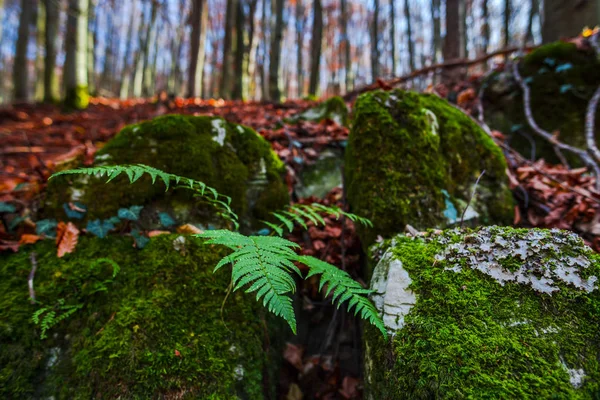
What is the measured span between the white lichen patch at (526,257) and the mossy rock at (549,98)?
96.4 inches

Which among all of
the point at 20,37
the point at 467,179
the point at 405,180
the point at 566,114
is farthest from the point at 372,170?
the point at 20,37

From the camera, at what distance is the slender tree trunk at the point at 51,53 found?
346 inches

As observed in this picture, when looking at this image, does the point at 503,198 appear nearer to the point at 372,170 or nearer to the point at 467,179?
the point at 467,179

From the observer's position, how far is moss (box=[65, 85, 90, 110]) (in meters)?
8.03

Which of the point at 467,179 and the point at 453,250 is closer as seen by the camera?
the point at 453,250

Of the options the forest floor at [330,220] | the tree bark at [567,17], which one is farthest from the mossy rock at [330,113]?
the tree bark at [567,17]

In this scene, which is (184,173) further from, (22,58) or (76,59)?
(22,58)

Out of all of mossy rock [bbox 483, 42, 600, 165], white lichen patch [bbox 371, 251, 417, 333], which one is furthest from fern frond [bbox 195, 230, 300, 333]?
mossy rock [bbox 483, 42, 600, 165]

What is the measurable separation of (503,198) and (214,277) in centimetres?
225

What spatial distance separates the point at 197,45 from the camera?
9.36m

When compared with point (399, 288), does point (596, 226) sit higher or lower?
higher

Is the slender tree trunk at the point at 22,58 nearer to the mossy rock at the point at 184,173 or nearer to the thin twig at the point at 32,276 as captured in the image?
the mossy rock at the point at 184,173

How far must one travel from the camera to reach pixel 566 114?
346 cm

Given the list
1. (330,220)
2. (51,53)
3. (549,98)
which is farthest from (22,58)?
(549,98)
